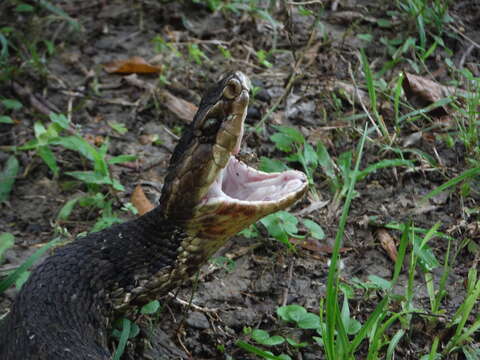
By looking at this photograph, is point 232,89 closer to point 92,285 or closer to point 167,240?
point 167,240

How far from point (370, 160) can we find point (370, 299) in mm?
1227

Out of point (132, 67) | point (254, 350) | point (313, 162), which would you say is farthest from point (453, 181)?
point (132, 67)

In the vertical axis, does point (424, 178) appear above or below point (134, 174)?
above

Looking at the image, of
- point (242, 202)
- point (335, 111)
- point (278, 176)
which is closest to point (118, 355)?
point (242, 202)

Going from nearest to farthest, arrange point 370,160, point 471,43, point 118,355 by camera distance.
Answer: point 118,355
point 370,160
point 471,43

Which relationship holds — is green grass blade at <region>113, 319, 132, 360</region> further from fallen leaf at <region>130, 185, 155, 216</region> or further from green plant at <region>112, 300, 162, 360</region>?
fallen leaf at <region>130, 185, 155, 216</region>

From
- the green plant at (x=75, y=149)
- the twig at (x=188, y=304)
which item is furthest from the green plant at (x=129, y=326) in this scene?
the green plant at (x=75, y=149)

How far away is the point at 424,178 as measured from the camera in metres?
3.99

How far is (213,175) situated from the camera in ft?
9.38

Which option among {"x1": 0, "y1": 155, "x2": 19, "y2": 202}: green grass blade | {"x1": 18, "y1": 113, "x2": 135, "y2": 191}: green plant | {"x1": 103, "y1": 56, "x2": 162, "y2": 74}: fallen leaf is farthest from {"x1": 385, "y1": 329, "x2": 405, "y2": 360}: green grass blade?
{"x1": 103, "y1": 56, "x2": 162, "y2": 74}: fallen leaf

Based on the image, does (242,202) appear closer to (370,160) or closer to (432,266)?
(432,266)

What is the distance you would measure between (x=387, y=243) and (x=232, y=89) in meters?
1.33

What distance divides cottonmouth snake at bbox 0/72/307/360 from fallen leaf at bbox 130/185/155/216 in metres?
0.78

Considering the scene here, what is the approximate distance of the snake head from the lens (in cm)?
283
